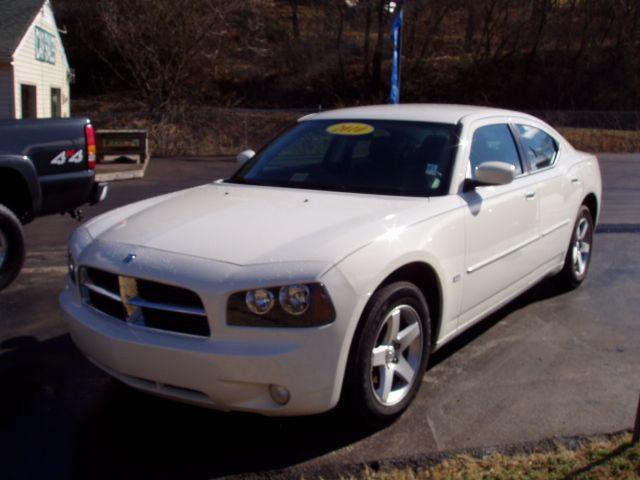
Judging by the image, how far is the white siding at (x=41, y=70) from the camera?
67.0 ft

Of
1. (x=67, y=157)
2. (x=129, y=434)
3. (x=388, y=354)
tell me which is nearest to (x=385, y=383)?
(x=388, y=354)

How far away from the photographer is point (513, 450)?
3656 mm

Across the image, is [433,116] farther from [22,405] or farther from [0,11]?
[0,11]

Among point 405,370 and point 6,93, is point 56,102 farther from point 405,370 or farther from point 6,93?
point 405,370

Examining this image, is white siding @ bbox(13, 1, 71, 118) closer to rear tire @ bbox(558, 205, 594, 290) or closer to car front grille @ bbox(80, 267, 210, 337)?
rear tire @ bbox(558, 205, 594, 290)

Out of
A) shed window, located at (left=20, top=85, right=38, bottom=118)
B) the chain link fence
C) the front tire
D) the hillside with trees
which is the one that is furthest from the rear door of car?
the hillside with trees

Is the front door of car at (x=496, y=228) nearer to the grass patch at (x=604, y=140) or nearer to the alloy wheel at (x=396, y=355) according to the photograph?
the alloy wheel at (x=396, y=355)

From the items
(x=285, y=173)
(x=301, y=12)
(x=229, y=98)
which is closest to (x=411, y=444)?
(x=285, y=173)

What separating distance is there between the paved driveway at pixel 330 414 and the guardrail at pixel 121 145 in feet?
39.2

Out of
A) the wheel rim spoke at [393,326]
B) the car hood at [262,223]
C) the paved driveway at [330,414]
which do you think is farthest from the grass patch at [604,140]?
the wheel rim spoke at [393,326]

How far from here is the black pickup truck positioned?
641 centimetres

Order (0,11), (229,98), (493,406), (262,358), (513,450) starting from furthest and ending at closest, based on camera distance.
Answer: (229,98), (0,11), (493,406), (513,450), (262,358)

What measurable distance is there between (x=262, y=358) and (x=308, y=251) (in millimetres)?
551

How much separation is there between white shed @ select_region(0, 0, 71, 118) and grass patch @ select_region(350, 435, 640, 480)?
1890cm
